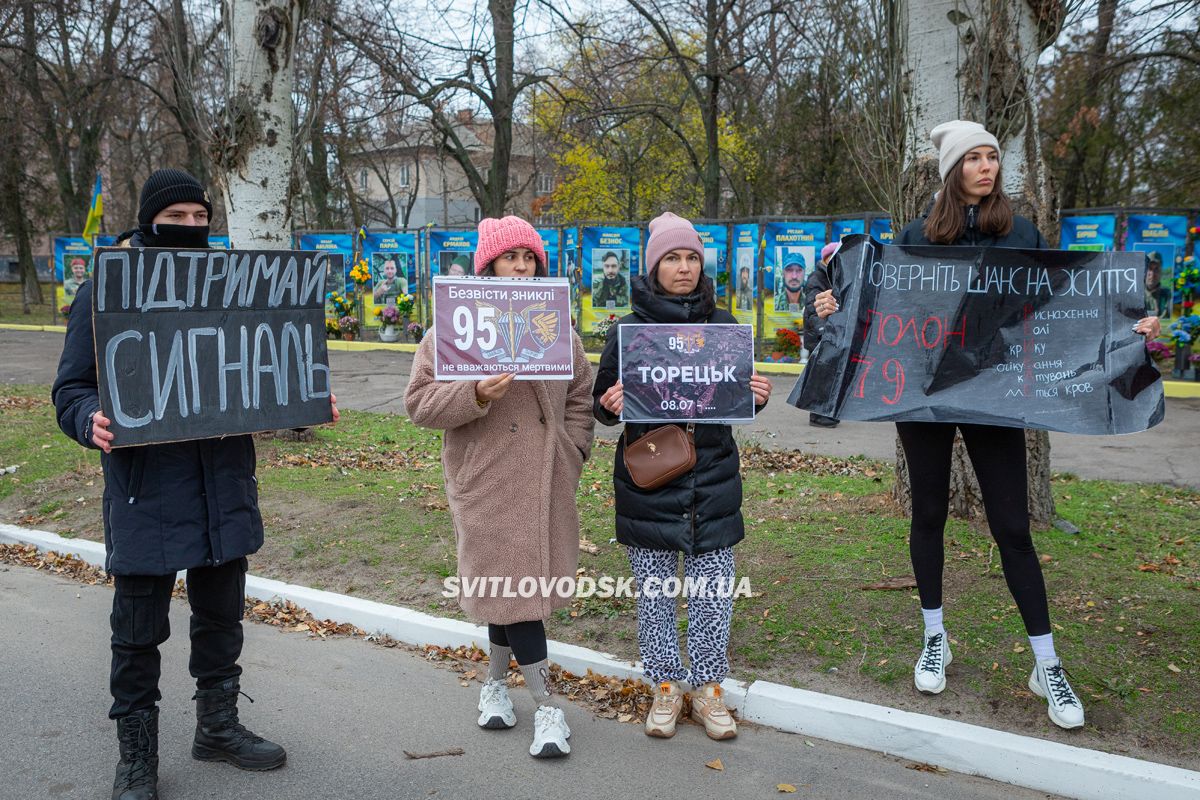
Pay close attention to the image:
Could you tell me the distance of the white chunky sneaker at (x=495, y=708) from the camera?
12.9 feet

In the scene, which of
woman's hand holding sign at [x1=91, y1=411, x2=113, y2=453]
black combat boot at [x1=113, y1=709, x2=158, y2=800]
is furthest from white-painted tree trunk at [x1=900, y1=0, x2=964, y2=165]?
black combat boot at [x1=113, y1=709, x2=158, y2=800]

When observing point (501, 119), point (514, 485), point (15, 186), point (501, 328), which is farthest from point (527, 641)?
point (15, 186)

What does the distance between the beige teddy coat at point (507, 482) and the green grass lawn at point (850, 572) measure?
120cm

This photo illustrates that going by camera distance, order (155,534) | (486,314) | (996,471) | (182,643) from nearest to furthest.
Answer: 1. (155,534)
2. (486,314)
3. (996,471)
4. (182,643)

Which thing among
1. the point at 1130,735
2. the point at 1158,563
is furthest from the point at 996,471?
the point at 1158,563

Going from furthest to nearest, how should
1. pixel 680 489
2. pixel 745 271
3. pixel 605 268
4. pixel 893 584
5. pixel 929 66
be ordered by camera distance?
pixel 605 268
pixel 745 271
pixel 929 66
pixel 893 584
pixel 680 489

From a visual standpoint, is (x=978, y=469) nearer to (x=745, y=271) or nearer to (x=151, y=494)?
(x=151, y=494)

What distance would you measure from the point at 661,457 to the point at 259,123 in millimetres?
6781

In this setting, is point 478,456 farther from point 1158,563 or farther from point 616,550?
point 1158,563

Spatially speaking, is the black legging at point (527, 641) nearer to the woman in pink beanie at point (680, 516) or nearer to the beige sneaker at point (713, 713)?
the woman in pink beanie at point (680, 516)

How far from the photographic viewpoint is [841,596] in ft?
16.1

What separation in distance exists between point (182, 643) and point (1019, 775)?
4003 mm

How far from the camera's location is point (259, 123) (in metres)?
8.78

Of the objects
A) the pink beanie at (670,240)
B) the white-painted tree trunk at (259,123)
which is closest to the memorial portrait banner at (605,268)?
the white-painted tree trunk at (259,123)
